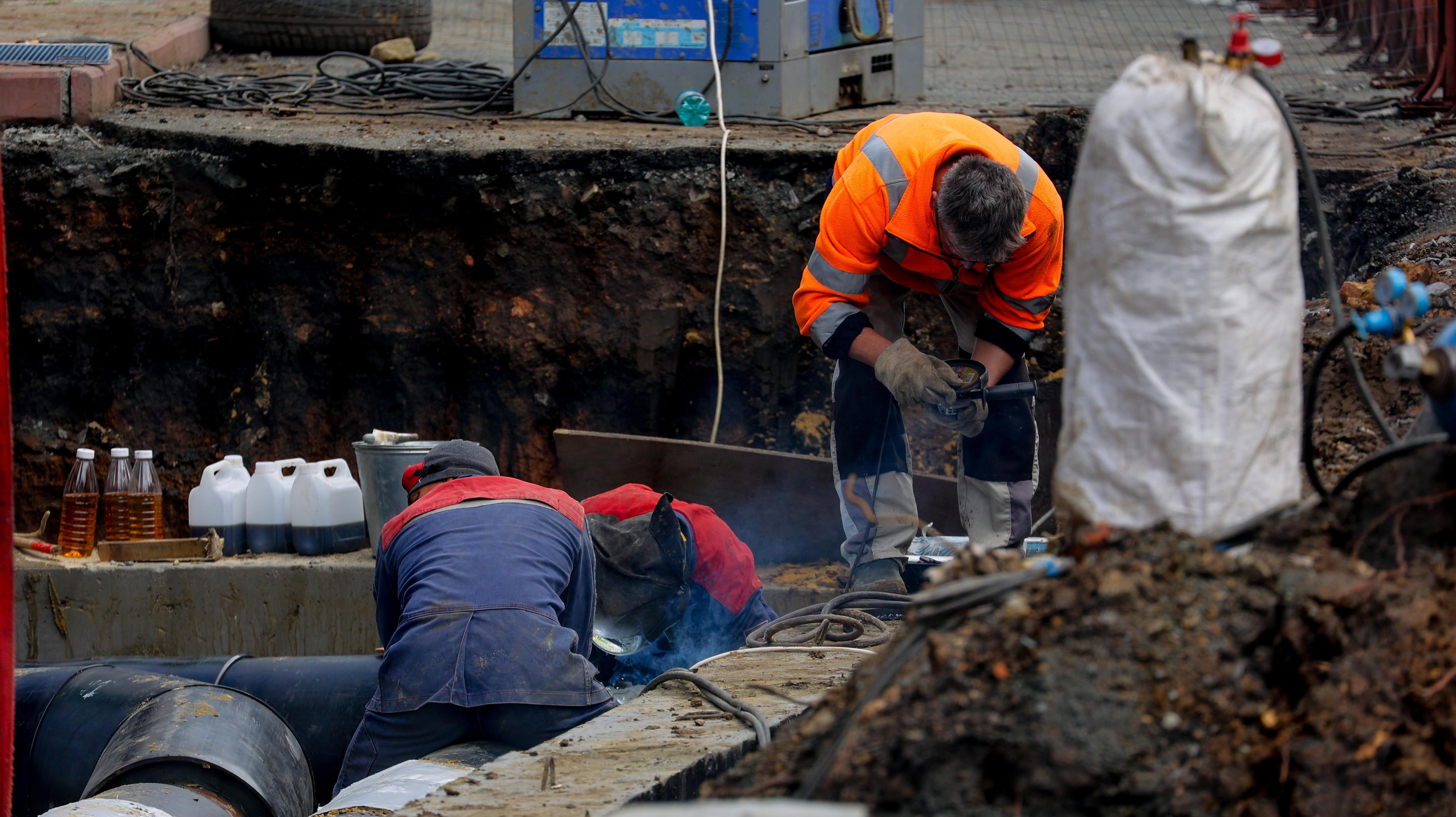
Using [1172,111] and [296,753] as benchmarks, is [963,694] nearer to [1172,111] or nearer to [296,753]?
[1172,111]

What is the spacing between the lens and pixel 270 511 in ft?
18.2

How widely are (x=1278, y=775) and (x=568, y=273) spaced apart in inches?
193

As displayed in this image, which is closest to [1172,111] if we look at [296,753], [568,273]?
[296,753]

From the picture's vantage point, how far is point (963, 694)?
1.33 metres

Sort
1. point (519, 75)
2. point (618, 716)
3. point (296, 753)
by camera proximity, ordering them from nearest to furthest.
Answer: point (618, 716) < point (296, 753) < point (519, 75)

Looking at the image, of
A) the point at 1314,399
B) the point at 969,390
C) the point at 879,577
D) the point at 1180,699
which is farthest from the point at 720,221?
the point at 1180,699

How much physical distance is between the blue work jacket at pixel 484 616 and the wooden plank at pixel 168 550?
251 cm

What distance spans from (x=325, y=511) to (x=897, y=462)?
2739mm

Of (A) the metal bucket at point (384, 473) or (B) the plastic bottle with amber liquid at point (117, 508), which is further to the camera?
(B) the plastic bottle with amber liquid at point (117, 508)

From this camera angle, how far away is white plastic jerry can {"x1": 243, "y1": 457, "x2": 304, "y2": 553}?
554 centimetres

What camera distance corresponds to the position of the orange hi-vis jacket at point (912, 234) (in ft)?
13.2

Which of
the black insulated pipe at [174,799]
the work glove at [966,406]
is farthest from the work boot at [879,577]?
the black insulated pipe at [174,799]

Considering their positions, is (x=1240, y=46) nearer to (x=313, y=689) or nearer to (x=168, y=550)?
(x=313, y=689)

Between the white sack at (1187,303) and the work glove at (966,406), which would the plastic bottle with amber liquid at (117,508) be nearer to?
the work glove at (966,406)
